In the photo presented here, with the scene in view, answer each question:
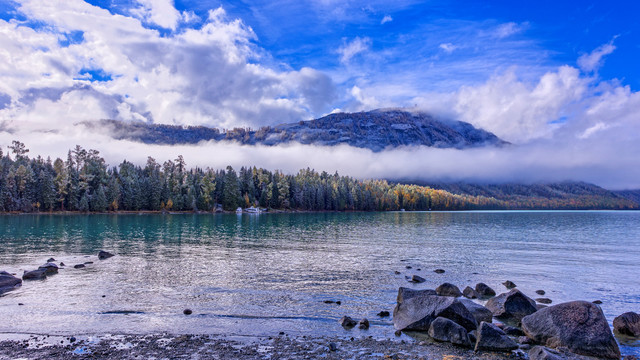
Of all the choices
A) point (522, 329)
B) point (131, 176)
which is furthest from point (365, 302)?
point (131, 176)

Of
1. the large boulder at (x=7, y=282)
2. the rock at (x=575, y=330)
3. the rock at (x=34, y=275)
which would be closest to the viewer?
the rock at (x=575, y=330)

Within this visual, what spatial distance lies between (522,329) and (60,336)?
24.6 meters

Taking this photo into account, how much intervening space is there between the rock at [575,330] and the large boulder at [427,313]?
10.6 feet

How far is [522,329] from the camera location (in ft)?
67.6

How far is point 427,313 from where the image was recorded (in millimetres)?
21109

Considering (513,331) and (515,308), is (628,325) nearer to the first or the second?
(515,308)

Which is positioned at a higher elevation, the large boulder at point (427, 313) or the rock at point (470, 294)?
the large boulder at point (427, 313)

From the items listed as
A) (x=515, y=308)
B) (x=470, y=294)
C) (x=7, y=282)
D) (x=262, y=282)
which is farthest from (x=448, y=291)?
(x=7, y=282)

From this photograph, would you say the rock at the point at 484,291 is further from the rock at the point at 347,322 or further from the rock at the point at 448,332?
the rock at the point at 347,322

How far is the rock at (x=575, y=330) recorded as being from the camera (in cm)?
1767

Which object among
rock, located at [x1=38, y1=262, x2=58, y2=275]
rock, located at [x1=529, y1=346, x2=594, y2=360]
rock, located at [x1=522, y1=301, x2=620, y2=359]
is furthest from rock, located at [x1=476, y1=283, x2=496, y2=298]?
rock, located at [x1=38, y1=262, x2=58, y2=275]

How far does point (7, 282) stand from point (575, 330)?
127ft

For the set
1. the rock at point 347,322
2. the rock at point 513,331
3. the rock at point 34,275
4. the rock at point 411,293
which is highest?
the rock at point 411,293

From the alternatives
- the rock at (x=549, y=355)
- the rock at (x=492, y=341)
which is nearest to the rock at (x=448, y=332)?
the rock at (x=492, y=341)
